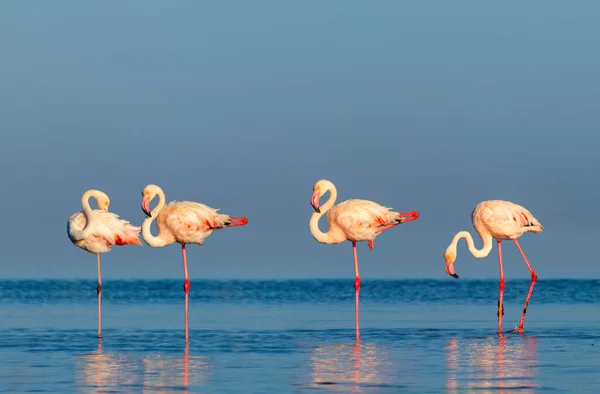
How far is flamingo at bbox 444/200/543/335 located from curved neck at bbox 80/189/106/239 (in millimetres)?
5869

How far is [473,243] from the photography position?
18.3 m

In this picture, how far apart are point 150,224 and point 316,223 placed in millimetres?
2710

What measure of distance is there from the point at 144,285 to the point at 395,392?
27.3 metres

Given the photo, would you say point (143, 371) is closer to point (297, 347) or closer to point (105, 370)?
point (105, 370)

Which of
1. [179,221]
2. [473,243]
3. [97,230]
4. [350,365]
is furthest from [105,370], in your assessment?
[473,243]

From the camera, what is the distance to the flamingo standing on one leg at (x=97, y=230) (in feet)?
59.4

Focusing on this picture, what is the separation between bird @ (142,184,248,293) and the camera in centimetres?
1744

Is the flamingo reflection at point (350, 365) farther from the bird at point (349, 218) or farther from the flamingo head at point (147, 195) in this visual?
A: the flamingo head at point (147, 195)

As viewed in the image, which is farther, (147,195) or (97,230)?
(97,230)

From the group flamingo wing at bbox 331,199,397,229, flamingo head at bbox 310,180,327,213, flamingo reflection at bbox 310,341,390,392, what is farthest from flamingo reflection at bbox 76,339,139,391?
flamingo wing at bbox 331,199,397,229

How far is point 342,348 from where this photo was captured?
14.5 metres

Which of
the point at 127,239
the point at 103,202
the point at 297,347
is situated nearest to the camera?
the point at 297,347

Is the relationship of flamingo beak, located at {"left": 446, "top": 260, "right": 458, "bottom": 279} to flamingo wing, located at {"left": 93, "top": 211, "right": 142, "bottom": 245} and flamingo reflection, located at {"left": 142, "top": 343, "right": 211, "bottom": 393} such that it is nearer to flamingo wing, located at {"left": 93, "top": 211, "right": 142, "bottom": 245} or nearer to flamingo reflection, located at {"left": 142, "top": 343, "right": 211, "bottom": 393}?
flamingo wing, located at {"left": 93, "top": 211, "right": 142, "bottom": 245}

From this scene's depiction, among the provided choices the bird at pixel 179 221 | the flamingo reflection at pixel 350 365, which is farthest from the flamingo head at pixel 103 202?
the flamingo reflection at pixel 350 365
